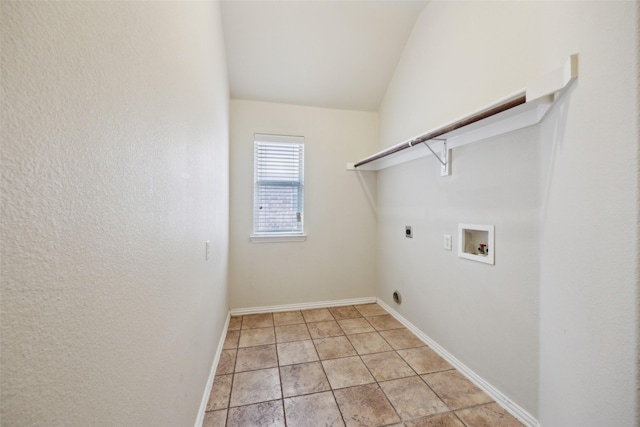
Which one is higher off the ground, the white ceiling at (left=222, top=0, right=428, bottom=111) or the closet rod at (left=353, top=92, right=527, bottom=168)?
the white ceiling at (left=222, top=0, right=428, bottom=111)

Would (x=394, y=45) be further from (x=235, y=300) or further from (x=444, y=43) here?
(x=235, y=300)

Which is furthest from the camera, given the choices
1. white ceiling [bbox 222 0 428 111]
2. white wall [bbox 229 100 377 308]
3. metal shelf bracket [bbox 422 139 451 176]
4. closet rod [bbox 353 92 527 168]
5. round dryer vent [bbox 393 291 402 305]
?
white wall [bbox 229 100 377 308]

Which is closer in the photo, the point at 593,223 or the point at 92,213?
the point at 92,213

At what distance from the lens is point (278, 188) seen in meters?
3.08

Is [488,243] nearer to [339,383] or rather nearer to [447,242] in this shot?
[447,242]

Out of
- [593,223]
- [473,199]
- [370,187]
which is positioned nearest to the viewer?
[593,223]

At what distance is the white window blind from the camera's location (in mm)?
3023

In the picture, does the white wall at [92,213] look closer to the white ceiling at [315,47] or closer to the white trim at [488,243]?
the white ceiling at [315,47]

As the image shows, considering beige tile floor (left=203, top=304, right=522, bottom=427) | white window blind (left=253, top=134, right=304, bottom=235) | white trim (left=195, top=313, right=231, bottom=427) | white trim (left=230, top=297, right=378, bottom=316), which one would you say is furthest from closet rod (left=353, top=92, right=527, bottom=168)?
white trim (left=195, top=313, right=231, bottom=427)

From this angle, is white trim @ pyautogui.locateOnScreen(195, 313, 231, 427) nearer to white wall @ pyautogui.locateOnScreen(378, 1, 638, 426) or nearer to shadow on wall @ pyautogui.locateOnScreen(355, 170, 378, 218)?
white wall @ pyautogui.locateOnScreen(378, 1, 638, 426)

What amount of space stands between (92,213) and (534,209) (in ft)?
6.02

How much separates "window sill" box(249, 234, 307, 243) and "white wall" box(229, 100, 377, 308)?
0.17 ft

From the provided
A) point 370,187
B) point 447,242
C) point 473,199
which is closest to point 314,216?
point 370,187

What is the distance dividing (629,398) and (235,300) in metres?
2.90
